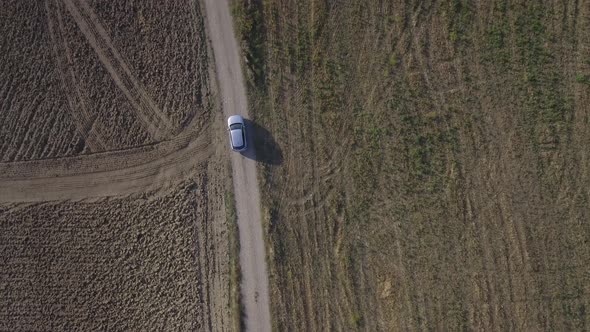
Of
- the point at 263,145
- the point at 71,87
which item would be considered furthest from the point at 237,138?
the point at 71,87

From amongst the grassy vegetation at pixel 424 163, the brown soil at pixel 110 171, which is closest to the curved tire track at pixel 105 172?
the brown soil at pixel 110 171

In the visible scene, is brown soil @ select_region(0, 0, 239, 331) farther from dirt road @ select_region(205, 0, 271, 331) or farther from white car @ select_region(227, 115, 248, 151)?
white car @ select_region(227, 115, 248, 151)

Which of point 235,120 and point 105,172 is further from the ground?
point 235,120

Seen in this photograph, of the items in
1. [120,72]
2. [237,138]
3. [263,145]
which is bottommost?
[263,145]

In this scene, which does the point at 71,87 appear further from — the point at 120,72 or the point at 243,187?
the point at 243,187

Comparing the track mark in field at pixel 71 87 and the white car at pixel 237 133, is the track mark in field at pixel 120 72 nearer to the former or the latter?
the track mark in field at pixel 71 87

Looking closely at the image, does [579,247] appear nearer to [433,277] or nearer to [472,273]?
[472,273]

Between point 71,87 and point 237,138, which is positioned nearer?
point 237,138
